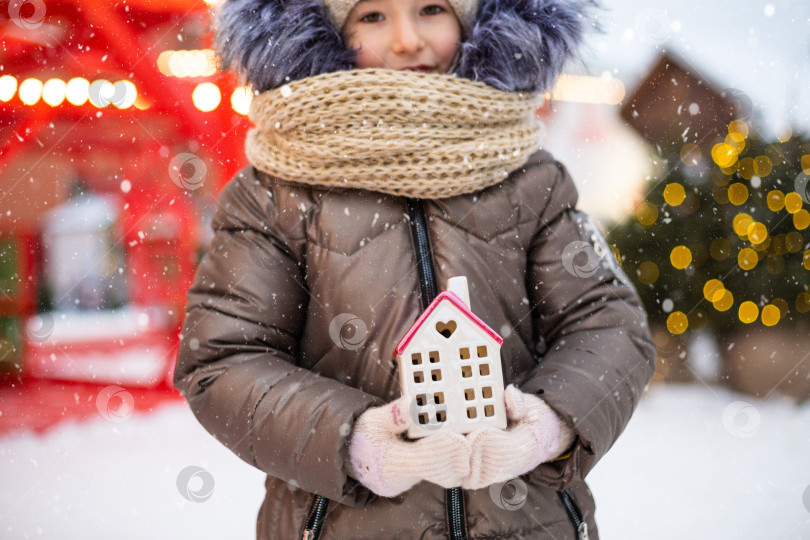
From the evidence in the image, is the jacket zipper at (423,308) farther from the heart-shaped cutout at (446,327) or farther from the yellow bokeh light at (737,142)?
the yellow bokeh light at (737,142)

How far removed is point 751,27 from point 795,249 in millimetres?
1064

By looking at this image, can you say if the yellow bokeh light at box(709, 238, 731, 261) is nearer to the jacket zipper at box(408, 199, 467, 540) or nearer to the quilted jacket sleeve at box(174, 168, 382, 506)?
the jacket zipper at box(408, 199, 467, 540)

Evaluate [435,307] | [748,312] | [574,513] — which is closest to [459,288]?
[435,307]

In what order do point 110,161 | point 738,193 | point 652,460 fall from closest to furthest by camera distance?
point 652,460, point 738,193, point 110,161

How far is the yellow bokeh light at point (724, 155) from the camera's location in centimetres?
290

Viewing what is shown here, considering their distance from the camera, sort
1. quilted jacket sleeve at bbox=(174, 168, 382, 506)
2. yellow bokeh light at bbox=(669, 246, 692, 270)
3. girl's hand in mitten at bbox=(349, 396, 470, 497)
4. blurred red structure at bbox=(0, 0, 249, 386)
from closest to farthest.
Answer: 1. girl's hand in mitten at bbox=(349, 396, 470, 497)
2. quilted jacket sleeve at bbox=(174, 168, 382, 506)
3. yellow bokeh light at bbox=(669, 246, 692, 270)
4. blurred red structure at bbox=(0, 0, 249, 386)

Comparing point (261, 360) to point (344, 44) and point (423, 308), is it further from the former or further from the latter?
point (344, 44)

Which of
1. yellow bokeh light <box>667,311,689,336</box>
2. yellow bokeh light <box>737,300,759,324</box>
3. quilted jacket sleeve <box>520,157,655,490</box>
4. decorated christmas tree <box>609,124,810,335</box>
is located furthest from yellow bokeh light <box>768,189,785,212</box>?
quilted jacket sleeve <box>520,157,655,490</box>

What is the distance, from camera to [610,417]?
2.87 ft

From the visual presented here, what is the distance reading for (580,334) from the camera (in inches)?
37.0

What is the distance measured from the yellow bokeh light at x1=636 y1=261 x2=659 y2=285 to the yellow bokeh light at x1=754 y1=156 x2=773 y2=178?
0.57 m

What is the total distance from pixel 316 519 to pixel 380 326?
0.86ft

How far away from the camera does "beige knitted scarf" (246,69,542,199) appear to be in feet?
3.00

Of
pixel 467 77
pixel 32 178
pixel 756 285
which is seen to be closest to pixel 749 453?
pixel 756 285
